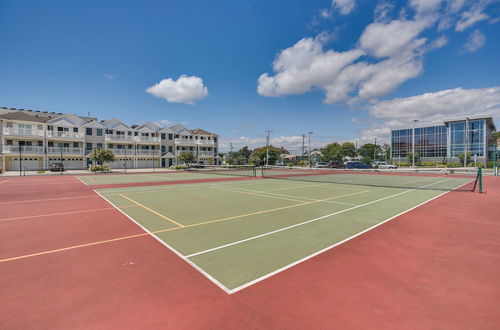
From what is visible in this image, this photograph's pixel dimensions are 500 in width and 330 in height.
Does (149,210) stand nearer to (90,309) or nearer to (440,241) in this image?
(90,309)

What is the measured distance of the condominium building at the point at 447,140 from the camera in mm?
63969

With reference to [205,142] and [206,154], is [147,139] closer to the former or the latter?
[205,142]

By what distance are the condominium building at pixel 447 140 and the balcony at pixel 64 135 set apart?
79552 mm

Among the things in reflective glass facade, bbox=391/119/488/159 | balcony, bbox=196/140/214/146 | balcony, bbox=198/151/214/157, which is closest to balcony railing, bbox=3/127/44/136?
balcony, bbox=196/140/214/146

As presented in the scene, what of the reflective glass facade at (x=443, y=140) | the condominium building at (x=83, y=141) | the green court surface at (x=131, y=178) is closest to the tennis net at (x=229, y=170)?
the green court surface at (x=131, y=178)

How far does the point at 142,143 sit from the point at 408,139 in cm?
8330

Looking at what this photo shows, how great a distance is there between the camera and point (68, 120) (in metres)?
54.5

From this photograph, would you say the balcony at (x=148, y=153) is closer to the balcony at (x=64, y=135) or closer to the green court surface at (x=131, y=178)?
the balcony at (x=64, y=135)

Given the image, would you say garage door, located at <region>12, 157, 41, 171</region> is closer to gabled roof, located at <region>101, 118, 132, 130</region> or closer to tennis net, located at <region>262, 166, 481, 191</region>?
gabled roof, located at <region>101, 118, 132, 130</region>

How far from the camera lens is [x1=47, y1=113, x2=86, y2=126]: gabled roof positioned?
52062mm

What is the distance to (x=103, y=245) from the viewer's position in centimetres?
716

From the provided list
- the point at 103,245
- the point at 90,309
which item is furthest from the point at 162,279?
the point at 103,245

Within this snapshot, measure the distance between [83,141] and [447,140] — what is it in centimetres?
9917

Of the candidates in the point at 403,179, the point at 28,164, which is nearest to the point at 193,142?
the point at 28,164
